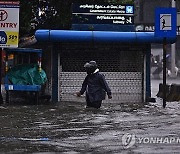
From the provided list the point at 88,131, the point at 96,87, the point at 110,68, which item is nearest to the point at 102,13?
the point at 110,68

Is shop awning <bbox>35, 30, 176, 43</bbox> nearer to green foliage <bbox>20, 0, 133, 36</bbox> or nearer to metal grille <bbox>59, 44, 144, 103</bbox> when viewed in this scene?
metal grille <bbox>59, 44, 144, 103</bbox>

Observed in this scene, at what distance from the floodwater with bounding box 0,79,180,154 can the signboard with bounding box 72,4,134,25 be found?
5.64 m

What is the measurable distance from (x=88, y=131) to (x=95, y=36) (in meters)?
8.26

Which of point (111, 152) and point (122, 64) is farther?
point (122, 64)

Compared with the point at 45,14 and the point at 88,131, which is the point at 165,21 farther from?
the point at 45,14

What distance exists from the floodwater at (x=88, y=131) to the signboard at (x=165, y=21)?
8.27ft

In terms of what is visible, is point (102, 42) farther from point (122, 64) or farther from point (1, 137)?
point (1, 137)

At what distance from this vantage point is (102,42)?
739 inches

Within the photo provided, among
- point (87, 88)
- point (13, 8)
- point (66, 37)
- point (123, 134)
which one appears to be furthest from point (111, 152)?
point (66, 37)

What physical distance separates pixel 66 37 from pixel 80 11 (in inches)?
78.1

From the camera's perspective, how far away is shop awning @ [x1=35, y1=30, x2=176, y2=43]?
18.3 metres

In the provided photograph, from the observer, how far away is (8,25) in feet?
54.2

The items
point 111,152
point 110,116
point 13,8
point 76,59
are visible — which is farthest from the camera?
point 76,59

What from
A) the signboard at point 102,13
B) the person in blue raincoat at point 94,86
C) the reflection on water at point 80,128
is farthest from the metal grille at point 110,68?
the person in blue raincoat at point 94,86
